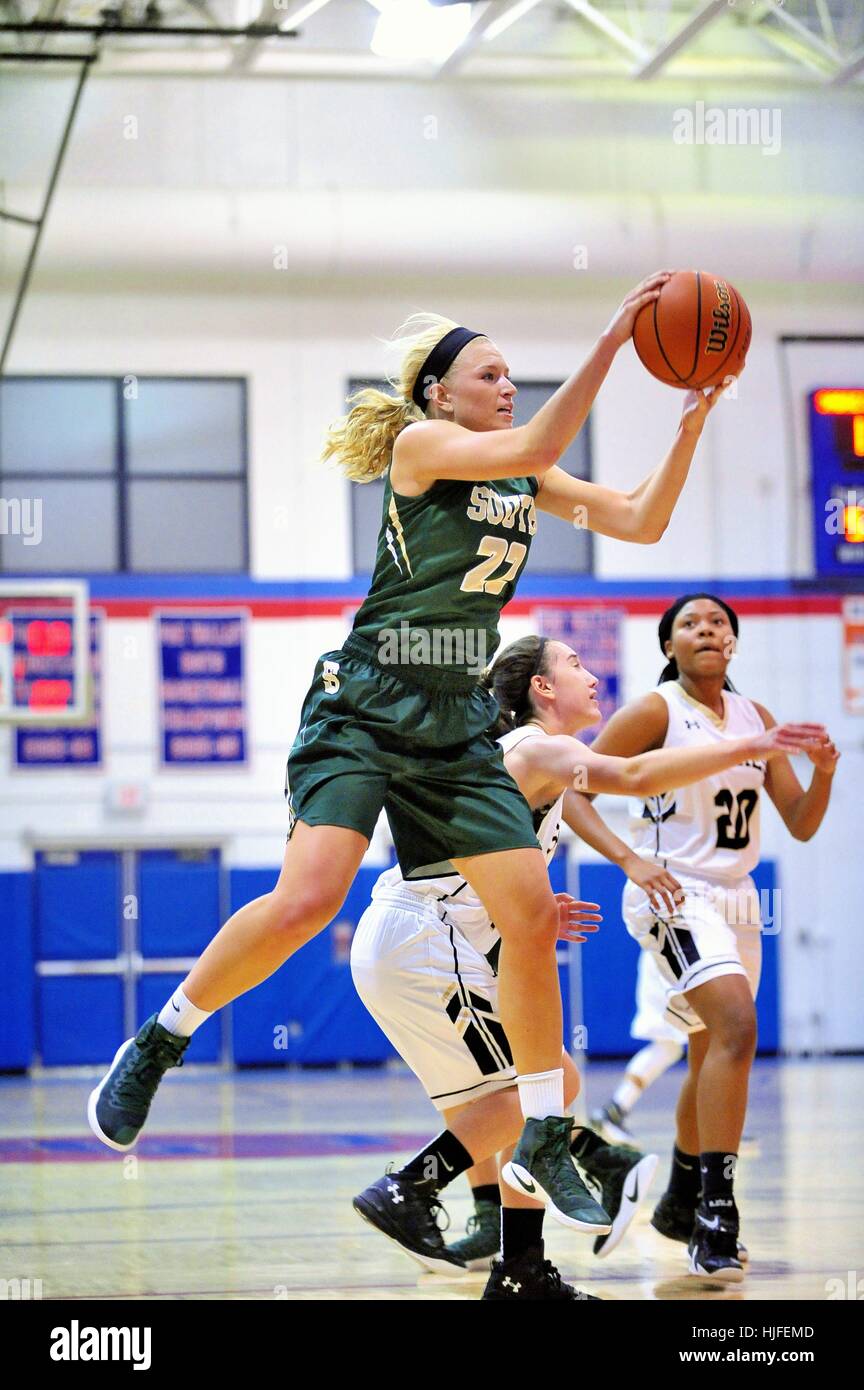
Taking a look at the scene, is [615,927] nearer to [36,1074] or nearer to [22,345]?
[36,1074]

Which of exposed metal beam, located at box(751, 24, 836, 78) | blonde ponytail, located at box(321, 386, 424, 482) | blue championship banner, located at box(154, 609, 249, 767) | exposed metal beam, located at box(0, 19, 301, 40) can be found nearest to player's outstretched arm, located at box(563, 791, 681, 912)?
blonde ponytail, located at box(321, 386, 424, 482)

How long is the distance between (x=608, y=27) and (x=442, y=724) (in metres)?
8.74

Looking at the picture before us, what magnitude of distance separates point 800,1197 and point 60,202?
27.7ft

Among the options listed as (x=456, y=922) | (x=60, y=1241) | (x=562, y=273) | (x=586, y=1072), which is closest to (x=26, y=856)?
(x=586, y=1072)

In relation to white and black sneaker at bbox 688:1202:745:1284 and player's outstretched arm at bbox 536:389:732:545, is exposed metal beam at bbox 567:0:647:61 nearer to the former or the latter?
player's outstretched arm at bbox 536:389:732:545

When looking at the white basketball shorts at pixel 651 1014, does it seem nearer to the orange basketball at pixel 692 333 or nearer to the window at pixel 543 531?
the orange basketball at pixel 692 333

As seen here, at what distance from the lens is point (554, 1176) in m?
3.41

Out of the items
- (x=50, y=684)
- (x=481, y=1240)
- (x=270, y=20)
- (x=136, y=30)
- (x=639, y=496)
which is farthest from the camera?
(x=270, y=20)

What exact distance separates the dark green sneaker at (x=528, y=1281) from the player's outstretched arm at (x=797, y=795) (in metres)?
1.34

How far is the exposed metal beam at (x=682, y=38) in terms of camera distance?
10445mm

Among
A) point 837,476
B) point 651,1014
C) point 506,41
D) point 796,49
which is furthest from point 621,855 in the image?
point 506,41

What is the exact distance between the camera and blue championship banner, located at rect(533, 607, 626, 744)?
12.2 m

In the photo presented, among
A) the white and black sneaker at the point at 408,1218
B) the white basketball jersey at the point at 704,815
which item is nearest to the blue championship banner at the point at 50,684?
the white basketball jersey at the point at 704,815

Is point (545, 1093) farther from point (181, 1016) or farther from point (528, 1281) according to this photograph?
point (181, 1016)
